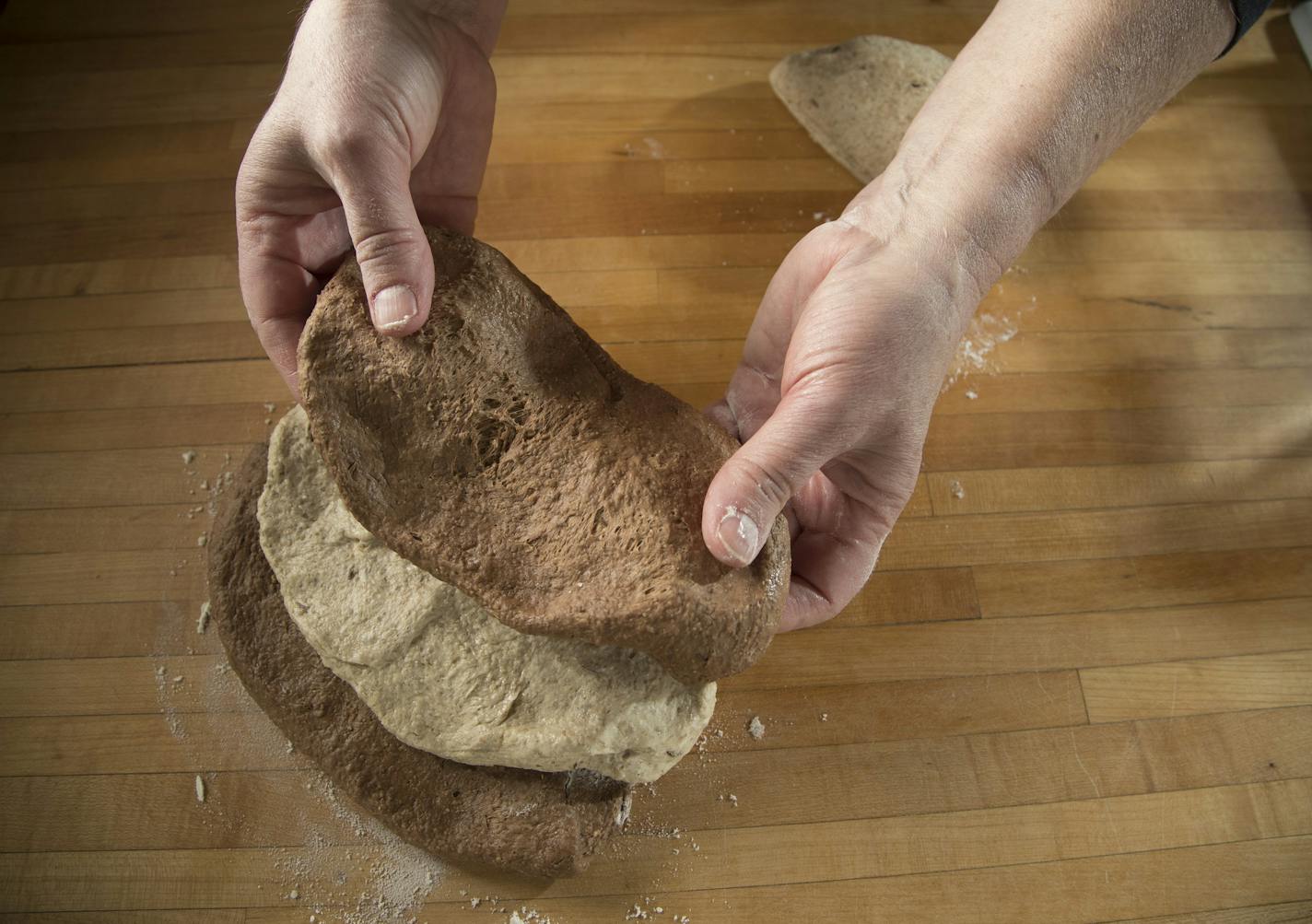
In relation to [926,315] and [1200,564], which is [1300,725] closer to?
[1200,564]

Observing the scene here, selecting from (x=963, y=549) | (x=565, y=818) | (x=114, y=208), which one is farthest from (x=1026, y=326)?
(x=114, y=208)

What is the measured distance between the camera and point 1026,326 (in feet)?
7.41

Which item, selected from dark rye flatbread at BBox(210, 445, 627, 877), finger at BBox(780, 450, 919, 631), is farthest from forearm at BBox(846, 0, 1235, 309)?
dark rye flatbread at BBox(210, 445, 627, 877)

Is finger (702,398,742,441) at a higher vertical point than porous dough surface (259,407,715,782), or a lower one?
higher

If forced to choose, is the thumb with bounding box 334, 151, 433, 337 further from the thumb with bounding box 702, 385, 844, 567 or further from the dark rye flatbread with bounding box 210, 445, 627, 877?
the dark rye flatbread with bounding box 210, 445, 627, 877

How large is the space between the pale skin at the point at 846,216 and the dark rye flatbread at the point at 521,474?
0.06 m

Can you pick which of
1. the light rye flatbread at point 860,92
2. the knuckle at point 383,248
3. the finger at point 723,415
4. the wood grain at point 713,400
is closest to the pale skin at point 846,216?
the knuckle at point 383,248

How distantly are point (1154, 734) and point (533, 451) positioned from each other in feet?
4.33

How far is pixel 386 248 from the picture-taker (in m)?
1.38

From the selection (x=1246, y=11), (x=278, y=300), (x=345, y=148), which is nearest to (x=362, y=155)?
(x=345, y=148)

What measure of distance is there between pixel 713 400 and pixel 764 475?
2.57ft

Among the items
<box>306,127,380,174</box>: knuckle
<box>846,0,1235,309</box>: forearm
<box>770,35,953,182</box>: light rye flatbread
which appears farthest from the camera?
<box>770,35,953,182</box>: light rye flatbread

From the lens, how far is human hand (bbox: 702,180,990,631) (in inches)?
53.1

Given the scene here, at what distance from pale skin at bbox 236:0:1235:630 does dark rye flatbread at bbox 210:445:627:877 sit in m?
0.43
